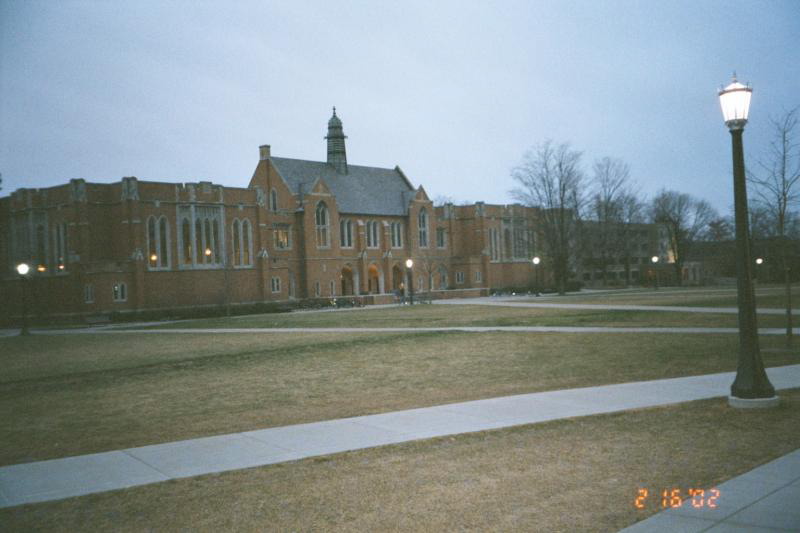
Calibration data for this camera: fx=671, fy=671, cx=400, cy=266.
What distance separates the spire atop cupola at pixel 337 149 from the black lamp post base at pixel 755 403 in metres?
64.4

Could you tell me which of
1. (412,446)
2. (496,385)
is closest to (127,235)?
(496,385)

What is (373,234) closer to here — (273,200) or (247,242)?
(273,200)

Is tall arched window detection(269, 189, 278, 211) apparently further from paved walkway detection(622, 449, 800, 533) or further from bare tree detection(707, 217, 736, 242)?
bare tree detection(707, 217, 736, 242)

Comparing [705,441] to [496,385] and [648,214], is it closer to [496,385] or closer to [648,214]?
[496,385]

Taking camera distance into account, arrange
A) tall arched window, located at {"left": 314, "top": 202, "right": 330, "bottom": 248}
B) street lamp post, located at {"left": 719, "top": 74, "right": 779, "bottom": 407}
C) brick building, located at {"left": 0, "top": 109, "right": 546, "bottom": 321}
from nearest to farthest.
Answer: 1. street lamp post, located at {"left": 719, "top": 74, "right": 779, "bottom": 407}
2. brick building, located at {"left": 0, "top": 109, "right": 546, "bottom": 321}
3. tall arched window, located at {"left": 314, "top": 202, "right": 330, "bottom": 248}

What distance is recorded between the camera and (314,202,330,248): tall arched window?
2549 inches

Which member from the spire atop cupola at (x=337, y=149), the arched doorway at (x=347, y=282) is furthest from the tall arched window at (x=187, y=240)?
the spire atop cupola at (x=337, y=149)

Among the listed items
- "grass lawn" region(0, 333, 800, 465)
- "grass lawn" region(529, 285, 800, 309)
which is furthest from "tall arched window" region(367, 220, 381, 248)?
"grass lawn" region(0, 333, 800, 465)

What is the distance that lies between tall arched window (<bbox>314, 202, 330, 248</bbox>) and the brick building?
0.32 feet

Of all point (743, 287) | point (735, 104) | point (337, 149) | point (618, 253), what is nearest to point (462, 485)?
point (743, 287)

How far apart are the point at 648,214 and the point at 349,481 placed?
112397mm

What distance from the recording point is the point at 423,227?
249ft

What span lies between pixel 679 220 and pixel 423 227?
39059mm
